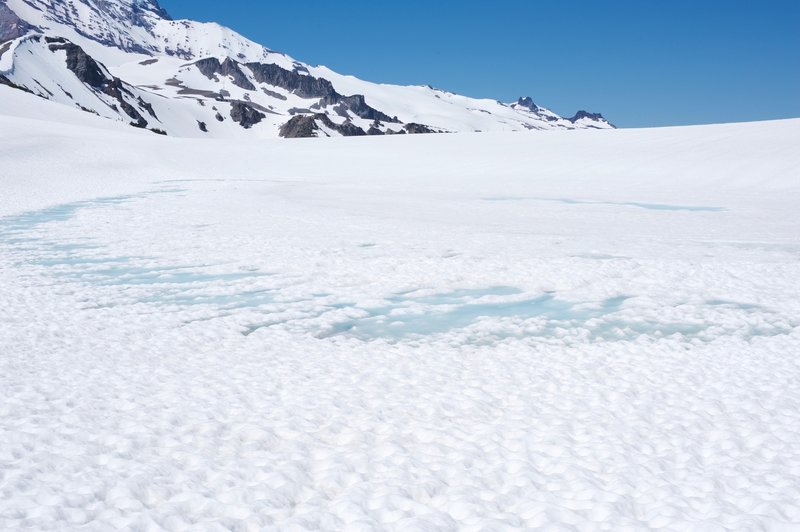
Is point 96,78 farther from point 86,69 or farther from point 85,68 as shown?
point 85,68

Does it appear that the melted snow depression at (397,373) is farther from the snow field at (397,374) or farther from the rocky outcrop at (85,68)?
the rocky outcrop at (85,68)

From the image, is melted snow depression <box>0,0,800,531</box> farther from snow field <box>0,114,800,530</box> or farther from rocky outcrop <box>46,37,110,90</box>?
A: rocky outcrop <box>46,37,110,90</box>

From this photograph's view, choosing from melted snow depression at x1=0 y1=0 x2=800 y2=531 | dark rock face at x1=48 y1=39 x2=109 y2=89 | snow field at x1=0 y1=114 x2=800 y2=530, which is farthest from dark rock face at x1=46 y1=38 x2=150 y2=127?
snow field at x1=0 y1=114 x2=800 y2=530

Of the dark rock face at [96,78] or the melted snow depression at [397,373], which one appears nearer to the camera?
the melted snow depression at [397,373]

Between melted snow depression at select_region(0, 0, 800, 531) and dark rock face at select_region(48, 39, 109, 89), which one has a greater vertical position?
dark rock face at select_region(48, 39, 109, 89)

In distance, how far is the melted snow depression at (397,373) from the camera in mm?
5285

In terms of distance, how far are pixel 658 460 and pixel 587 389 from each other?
5.98 ft

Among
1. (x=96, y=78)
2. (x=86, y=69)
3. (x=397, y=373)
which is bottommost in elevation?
(x=397, y=373)

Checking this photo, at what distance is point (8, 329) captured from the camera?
9.76 metres

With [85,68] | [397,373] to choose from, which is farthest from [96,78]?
[397,373]

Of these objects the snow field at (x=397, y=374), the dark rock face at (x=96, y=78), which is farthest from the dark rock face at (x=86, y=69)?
the snow field at (x=397, y=374)

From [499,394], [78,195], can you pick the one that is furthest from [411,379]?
[78,195]

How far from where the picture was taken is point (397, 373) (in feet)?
27.3

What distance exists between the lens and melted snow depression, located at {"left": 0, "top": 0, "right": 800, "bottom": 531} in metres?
5.29
